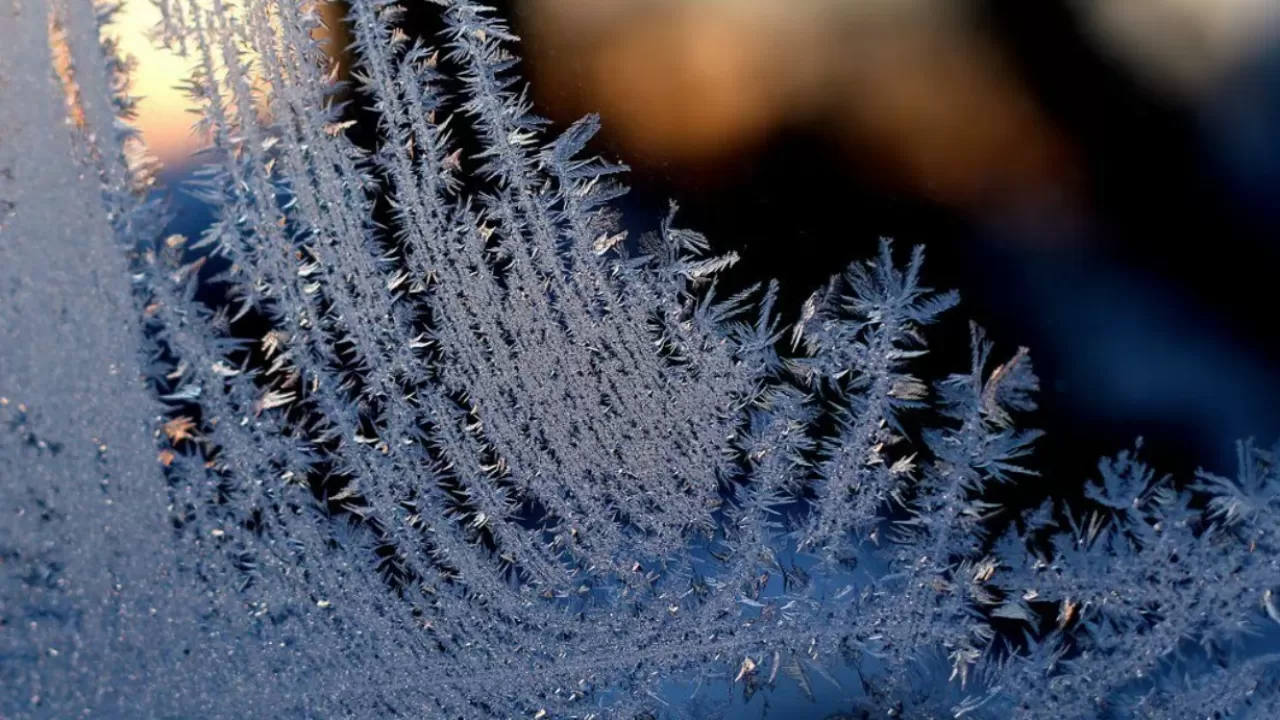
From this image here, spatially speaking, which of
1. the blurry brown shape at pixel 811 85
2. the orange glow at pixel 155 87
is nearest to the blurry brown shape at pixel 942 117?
the blurry brown shape at pixel 811 85

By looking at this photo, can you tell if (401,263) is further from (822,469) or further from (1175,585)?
(1175,585)

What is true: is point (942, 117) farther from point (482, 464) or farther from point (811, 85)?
point (482, 464)

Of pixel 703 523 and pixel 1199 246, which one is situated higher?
pixel 1199 246

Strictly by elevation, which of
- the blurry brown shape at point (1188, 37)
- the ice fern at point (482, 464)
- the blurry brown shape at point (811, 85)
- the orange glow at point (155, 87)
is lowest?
the ice fern at point (482, 464)

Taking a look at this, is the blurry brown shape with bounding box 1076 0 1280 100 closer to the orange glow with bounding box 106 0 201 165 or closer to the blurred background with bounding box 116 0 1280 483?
the blurred background with bounding box 116 0 1280 483

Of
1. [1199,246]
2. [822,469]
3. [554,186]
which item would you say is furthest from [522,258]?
[1199,246]

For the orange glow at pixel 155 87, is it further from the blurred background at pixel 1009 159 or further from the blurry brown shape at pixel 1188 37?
the blurry brown shape at pixel 1188 37

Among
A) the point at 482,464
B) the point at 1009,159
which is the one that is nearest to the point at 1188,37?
the point at 1009,159

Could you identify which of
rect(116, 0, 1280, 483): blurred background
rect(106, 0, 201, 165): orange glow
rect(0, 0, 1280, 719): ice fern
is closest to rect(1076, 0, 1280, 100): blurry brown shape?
rect(116, 0, 1280, 483): blurred background
